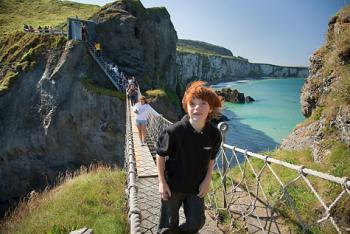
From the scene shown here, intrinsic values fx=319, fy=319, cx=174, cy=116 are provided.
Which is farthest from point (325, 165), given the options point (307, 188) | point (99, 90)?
point (99, 90)

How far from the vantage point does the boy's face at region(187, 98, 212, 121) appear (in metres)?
3.35

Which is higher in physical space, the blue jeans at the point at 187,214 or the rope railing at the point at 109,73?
the rope railing at the point at 109,73

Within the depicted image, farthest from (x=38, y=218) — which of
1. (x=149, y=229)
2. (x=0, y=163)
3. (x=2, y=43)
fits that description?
(x=2, y=43)

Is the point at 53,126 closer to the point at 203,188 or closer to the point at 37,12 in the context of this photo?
the point at 203,188

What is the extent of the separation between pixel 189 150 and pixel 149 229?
274 cm

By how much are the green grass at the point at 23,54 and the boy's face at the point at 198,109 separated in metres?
29.7

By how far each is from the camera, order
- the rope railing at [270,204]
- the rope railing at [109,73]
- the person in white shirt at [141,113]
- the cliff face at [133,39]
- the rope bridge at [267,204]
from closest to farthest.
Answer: the rope bridge at [267,204] < the rope railing at [270,204] < the person in white shirt at [141,113] < the rope railing at [109,73] < the cliff face at [133,39]

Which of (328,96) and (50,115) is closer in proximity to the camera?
(328,96)

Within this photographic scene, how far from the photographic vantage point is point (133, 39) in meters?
34.5

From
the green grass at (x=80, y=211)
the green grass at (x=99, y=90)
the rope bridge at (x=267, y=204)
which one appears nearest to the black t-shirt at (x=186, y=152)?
the rope bridge at (x=267, y=204)

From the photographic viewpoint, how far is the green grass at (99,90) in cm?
2623

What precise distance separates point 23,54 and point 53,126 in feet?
28.2

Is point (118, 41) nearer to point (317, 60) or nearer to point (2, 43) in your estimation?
point (2, 43)

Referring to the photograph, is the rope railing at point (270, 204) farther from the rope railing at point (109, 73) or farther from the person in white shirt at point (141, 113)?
the rope railing at point (109, 73)
